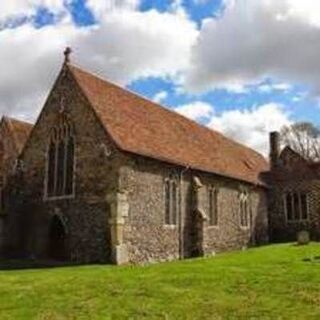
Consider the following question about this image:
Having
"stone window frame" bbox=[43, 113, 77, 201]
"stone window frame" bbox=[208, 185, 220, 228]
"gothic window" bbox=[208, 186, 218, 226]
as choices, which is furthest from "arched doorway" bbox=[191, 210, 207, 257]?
"stone window frame" bbox=[43, 113, 77, 201]

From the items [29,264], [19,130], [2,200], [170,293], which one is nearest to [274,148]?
[19,130]

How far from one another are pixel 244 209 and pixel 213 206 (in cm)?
515

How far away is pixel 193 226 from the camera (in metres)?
33.2

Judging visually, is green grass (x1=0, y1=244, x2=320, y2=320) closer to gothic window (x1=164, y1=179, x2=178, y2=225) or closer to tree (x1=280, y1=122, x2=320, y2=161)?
gothic window (x1=164, y1=179, x2=178, y2=225)

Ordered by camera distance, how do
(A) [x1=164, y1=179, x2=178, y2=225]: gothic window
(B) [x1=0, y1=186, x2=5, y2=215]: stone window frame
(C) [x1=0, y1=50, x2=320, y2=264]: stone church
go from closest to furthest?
(C) [x1=0, y1=50, x2=320, y2=264]: stone church, (A) [x1=164, y1=179, x2=178, y2=225]: gothic window, (B) [x1=0, y1=186, x2=5, y2=215]: stone window frame

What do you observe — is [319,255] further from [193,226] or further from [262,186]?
[262,186]

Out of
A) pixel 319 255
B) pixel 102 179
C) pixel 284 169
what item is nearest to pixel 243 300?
pixel 319 255

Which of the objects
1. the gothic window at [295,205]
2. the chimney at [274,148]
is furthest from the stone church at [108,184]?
the chimney at [274,148]

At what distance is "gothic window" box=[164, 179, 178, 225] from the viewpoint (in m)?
31.2

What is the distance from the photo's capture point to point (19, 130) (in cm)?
3634

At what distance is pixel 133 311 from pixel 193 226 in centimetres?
1787

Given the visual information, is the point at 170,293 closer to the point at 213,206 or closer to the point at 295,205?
the point at 213,206

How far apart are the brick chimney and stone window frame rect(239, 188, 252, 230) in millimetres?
6949

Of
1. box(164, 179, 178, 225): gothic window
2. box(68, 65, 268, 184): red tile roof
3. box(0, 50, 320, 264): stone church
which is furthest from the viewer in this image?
box(164, 179, 178, 225): gothic window
